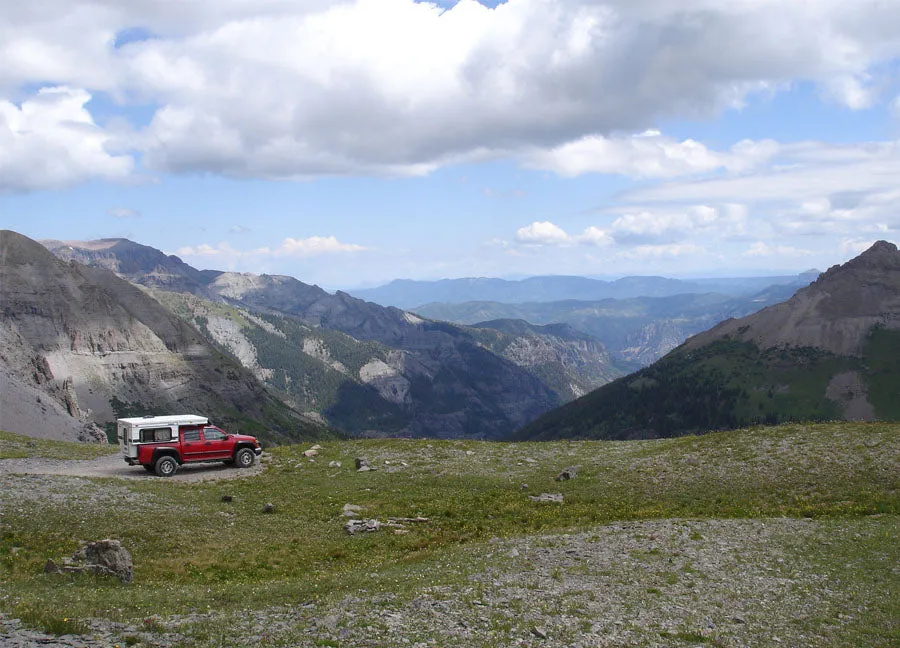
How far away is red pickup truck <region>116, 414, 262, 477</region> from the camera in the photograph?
4097 centimetres

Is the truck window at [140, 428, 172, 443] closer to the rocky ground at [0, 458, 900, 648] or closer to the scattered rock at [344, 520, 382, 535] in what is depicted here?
the scattered rock at [344, 520, 382, 535]

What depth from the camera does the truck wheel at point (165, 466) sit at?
41.0m

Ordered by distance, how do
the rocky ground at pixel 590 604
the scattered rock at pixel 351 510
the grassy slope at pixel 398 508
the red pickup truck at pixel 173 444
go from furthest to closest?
the red pickup truck at pixel 173 444, the scattered rock at pixel 351 510, the grassy slope at pixel 398 508, the rocky ground at pixel 590 604

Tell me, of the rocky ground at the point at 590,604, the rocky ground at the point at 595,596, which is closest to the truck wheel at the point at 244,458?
the rocky ground at the point at 595,596

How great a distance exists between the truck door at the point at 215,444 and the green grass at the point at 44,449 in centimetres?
1079

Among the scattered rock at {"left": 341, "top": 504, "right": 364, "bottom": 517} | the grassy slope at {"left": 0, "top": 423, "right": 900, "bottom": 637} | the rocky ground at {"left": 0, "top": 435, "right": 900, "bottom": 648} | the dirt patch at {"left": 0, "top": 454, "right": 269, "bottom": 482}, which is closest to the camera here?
the rocky ground at {"left": 0, "top": 435, "right": 900, "bottom": 648}

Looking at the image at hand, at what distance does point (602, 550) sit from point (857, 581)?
9022mm

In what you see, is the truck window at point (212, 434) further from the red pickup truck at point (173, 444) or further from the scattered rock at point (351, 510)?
the scattered rock at point (351, 510)

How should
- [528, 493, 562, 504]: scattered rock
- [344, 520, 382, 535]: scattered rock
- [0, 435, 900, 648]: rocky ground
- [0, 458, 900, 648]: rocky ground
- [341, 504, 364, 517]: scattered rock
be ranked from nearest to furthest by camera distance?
[0, 458, 900, 648]: rocky ground < [0, 435, 900, 648]: rocky ground < [344, 520, 382, 535]: scattered rock < [341, 504, 364, 517]: scattered rock < [528, 493, 562, 504]: scattered rock

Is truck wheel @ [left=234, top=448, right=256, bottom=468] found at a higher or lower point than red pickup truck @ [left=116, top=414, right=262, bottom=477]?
lower

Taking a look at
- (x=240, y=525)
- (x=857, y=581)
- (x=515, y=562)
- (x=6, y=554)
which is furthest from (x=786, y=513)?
(x=6, y=554)

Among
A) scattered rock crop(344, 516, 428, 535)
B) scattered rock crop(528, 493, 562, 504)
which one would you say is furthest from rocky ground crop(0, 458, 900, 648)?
scattered rock crop(528, 493, 562, 504)

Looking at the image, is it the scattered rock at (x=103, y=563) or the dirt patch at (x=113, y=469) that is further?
the dirt patch at (x=113, y=469)

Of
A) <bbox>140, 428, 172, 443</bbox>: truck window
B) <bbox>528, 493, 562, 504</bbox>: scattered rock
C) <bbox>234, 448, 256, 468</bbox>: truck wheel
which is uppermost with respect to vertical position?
<bbox>140, 428, 172, 443</bbox>: truck window
